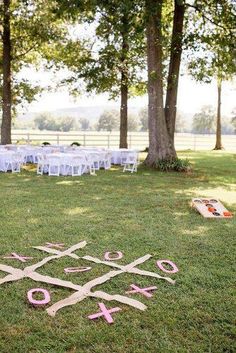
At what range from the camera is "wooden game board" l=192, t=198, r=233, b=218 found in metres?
7.75

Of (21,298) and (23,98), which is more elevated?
(23,98)

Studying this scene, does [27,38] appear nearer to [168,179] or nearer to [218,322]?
[168,179]

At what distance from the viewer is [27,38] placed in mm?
20375

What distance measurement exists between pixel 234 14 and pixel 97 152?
701cm

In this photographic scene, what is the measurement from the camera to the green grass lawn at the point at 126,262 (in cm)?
342

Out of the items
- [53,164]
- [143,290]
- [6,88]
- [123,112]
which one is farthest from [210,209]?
[123,112]

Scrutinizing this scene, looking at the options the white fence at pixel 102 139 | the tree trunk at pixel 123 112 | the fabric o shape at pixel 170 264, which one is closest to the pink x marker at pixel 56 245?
the fabric o shape at pixel 170 264

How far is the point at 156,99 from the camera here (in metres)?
14.6

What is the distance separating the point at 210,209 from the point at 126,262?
3.25m

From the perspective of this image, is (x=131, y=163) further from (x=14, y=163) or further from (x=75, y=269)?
(x=75, y=269)

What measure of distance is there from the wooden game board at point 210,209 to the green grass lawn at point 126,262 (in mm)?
151

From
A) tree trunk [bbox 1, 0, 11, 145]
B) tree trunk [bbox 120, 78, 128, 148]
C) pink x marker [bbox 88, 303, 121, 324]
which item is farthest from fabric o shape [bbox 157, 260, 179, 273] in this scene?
tree trunk [bbox 120, 78, 128, 148]

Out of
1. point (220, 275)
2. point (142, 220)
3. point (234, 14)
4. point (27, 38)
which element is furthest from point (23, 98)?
point (220, 275)

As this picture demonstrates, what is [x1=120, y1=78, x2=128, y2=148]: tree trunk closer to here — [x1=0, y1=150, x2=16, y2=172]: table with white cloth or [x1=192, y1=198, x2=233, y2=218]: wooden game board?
[x1=0, y1=150, x2=16, y2=172]: table with white cloth
